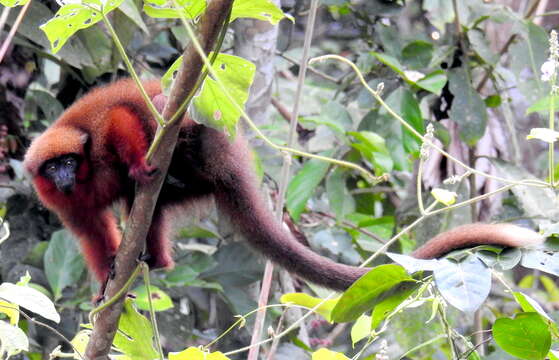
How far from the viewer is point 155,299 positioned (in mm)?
2711

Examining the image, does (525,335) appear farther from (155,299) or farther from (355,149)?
(355,149)

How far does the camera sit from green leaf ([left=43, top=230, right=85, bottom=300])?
293cm

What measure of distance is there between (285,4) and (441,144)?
97cm

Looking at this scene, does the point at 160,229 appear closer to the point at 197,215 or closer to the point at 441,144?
the point at 197,215

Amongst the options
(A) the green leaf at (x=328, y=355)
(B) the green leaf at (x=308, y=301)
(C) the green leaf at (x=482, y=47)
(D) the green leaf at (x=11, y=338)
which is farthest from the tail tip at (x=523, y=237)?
(C) the green leaf at (x=482, y=47)

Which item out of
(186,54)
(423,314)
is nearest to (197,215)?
(423,314)

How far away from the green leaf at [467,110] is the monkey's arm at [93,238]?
152cm

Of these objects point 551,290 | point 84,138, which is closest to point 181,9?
→ point 84,138

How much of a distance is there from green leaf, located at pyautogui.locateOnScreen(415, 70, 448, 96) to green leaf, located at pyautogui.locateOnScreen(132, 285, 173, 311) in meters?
1.27

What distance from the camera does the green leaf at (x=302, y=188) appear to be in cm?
307

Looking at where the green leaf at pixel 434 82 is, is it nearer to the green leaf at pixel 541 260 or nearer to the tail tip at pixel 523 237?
the tail tip at pixel 523 237

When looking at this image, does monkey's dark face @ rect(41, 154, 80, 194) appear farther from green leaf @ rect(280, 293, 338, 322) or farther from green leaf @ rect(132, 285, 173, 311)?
green leaf @ rect(280, 293, 338, 322)

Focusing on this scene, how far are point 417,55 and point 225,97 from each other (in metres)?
1.70

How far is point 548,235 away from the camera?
1.53m
